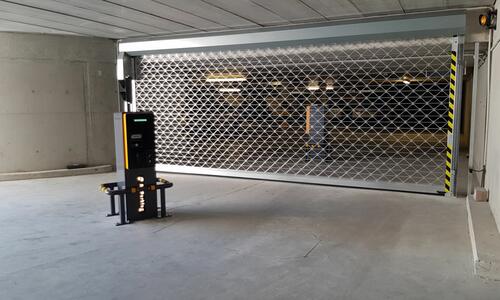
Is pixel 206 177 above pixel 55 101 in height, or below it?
below

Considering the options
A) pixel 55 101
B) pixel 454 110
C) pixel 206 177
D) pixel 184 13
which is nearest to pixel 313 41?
pixel 184 13

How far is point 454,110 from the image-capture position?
5.03 metres

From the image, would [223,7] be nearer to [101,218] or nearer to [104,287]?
[101,218]

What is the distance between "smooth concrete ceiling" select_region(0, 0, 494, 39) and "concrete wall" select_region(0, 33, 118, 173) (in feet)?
1.69

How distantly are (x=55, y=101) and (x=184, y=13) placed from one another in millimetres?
3229

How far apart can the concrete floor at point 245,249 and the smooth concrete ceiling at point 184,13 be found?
2495mm

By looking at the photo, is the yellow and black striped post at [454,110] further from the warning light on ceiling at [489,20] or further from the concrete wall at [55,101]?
the concrete wall at [55,101]

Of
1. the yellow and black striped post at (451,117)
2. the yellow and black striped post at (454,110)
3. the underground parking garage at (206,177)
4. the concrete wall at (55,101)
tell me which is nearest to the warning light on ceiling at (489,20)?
the underground parking garage at (206,177)

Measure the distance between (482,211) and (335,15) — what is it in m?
3.09

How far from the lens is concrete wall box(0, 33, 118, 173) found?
21.6ft

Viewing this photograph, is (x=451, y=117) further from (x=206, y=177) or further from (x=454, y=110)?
(x=206, y=177)

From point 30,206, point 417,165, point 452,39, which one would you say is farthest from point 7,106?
point 417,165

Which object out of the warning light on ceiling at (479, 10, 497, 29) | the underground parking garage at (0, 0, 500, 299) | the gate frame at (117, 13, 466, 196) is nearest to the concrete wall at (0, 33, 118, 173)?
the underground parking garage at (0, 0, 500, 299)

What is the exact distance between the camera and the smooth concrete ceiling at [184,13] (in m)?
4.71
